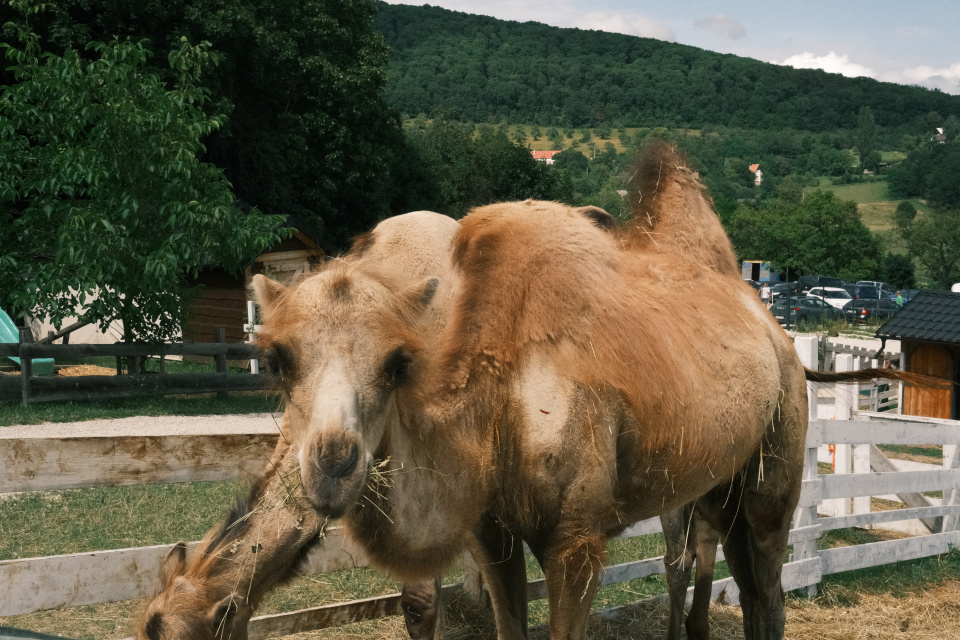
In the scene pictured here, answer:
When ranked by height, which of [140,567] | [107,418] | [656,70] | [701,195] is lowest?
[107,418]

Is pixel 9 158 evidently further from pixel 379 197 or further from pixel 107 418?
pixel 379 197

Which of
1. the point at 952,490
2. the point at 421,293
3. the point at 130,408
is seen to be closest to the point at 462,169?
the point at 130,408

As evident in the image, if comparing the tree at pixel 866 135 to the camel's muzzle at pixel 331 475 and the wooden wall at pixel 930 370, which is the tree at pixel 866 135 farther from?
the camel's muzzle at pixel 331 475

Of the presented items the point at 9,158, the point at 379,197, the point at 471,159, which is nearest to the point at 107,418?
the point at 9,158

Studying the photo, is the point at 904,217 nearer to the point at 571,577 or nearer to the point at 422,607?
the point at 422,607

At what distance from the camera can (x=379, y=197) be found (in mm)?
32875

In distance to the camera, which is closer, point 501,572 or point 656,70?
point 501,572

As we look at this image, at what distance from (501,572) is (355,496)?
1562mm

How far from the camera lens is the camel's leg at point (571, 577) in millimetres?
3578

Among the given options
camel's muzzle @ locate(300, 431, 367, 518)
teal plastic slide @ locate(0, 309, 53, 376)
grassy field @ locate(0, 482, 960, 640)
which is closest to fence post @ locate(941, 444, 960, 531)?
grassy field @ locate(0, 482, 960, 640)

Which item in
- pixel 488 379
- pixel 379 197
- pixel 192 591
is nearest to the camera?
pixel 192 591

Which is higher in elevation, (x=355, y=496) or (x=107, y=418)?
(x=355, y=496)

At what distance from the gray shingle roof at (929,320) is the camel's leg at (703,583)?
15166mm

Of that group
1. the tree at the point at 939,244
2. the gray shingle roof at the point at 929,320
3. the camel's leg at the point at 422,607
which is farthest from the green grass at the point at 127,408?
the tree at the point at 939,244
